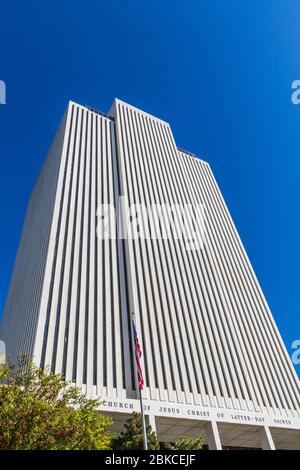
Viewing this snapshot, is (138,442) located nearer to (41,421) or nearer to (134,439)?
(134,439)

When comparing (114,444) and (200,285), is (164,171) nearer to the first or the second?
(200,285)

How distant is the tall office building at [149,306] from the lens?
38.1m

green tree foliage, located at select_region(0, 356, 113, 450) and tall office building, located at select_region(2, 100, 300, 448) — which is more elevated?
tall office building, located at select_region(2, 100, 300, 448)

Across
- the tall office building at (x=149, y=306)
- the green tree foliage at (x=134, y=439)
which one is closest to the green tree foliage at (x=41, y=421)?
the green tree foliage at (x=134, y=439)

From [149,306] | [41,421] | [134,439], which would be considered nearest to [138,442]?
[134,439]

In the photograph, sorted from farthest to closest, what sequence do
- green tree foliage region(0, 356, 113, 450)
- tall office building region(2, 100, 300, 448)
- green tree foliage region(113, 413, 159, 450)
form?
tall office building region(2, 100, 300, 448) → green tree foliage region(113, 413, 159, 450) → green tree foliage region(0, 356, 113, 450)

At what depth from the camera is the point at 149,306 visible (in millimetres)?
46344

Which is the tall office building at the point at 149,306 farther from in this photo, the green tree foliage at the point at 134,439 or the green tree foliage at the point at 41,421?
the green tree foliage at the point at 41,421

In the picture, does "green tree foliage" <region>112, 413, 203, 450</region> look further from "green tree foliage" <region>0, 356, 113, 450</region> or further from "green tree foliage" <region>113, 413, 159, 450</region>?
"green tree foliage" <region>0, 356, 113, 450</region>

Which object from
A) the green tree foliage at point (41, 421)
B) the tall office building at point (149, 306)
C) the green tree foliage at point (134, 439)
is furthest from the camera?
the tall office building at point (149, 306)

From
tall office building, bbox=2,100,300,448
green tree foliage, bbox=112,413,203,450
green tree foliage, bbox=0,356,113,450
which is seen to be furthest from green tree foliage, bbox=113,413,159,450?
tall office building, bbox=2,100,300,448

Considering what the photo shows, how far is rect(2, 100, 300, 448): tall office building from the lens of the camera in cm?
3809

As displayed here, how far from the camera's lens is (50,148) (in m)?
77.6

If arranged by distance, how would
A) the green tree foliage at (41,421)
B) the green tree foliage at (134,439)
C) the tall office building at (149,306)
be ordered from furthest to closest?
1. the tall office building at (149,306)
2. the green tree foliage at (134,439)
3. the green tree foliage at (41,421)
